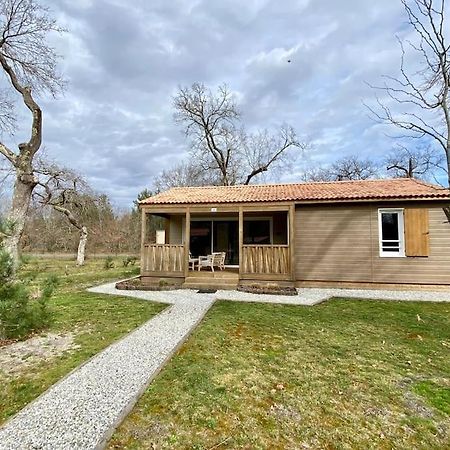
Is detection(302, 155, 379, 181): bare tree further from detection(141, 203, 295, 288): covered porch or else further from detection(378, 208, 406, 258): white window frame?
detection(378, 208, 406, 258): white window frame

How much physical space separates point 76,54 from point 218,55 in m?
5.60

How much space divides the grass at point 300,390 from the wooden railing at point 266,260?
13.6 ft

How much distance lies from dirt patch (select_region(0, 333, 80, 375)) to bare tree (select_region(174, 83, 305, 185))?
23106 mm

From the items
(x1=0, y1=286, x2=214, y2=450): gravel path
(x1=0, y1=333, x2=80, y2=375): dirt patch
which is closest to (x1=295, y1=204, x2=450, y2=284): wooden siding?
(x1=0, y1=286, x2=214, y2=450): gravel path

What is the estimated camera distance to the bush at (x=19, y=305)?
16.1ft

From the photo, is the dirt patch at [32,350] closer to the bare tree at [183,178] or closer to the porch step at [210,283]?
the porch step at [210,283]

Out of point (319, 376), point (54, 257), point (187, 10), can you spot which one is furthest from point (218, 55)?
point (54, 257)

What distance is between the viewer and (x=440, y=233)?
387 inches

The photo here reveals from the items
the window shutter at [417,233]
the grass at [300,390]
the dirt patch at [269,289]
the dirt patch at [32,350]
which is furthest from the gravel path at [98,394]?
the window shutter at [417,233]

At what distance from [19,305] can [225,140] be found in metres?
25.0

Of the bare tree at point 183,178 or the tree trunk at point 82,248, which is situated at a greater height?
the bare tree at point 183,178

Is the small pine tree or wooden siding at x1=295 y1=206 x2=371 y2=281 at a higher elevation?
wooden siding at x1=295 y1=206 x2=371 y2=281

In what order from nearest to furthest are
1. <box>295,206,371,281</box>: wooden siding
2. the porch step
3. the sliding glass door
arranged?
<box>295,206,371,281</box>: wooden siding < the porch step < the sliding glass door

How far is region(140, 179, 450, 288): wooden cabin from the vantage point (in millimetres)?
9867
